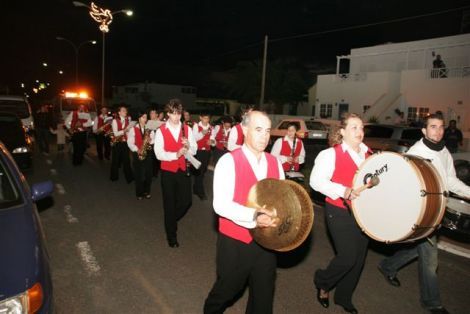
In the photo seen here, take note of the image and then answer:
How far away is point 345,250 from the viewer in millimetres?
4055

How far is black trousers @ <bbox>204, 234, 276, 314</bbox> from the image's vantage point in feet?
10.6

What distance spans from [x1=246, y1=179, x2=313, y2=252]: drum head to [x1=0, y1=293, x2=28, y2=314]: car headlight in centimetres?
153

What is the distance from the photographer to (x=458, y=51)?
1075 inches

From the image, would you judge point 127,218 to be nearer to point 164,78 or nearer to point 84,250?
point 84,250

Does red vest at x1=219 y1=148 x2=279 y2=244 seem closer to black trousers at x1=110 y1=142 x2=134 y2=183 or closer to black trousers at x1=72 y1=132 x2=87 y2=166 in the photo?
black trousers at x1=110 y1=142 x2=134 y2=183

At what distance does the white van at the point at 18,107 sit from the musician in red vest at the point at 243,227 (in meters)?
13.9

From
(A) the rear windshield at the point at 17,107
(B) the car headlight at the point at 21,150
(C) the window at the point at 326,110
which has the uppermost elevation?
(C) the window at the point at 326,110

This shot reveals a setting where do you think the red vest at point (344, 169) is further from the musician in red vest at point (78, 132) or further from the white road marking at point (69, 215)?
the musician in red vest at point (78, 132)

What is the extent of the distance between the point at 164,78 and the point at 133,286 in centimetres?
6641

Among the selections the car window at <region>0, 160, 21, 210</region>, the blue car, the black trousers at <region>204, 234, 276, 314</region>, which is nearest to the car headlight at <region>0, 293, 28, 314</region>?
the blue car

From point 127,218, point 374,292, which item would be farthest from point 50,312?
point 127,218

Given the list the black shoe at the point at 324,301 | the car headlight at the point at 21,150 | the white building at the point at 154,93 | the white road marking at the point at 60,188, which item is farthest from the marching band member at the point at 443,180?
the white building at the point at 154,93

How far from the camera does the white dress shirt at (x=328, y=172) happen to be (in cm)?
395

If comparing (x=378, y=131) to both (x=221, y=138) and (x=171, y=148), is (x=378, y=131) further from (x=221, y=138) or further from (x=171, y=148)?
(x=171, y=148)
